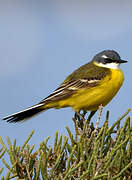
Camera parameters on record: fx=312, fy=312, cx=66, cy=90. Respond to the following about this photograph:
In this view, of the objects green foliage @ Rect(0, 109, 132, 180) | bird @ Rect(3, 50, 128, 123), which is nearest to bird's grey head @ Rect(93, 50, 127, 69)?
bird @ Rect(3, 50, 128, 123)

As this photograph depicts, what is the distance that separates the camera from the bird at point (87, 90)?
639 cm

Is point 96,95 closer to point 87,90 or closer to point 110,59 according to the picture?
point 87,90

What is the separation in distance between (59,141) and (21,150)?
441 millimetres

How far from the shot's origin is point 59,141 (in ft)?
11.2

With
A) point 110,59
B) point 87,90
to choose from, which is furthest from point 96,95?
point 110,59

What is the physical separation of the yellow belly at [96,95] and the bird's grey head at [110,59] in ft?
1.90

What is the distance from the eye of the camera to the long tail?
5.71m

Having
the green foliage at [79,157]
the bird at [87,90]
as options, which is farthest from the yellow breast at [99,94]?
the green foliage at [79,157]

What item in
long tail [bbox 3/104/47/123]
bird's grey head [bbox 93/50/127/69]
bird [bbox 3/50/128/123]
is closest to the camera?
long tail [bbox 3/104/47/123]

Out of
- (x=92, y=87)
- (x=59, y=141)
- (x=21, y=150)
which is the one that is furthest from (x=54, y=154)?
(x=92, y=87)

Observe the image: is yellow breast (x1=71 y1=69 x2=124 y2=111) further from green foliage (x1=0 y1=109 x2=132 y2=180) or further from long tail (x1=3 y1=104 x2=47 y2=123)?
green foliage (x1=0 y1=109 x2=132 y2=180)

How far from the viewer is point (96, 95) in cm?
653

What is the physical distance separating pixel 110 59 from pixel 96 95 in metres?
1.43

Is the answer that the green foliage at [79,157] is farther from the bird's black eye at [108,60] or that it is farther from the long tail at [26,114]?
the bird's black eye at [108,60]
